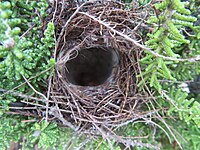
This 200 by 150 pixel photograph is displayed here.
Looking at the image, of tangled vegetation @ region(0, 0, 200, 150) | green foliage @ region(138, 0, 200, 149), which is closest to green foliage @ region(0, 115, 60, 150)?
tangled vegetation @ region(0, 0, 200, 150)

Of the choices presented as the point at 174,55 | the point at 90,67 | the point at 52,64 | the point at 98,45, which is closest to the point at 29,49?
the point at 52,64

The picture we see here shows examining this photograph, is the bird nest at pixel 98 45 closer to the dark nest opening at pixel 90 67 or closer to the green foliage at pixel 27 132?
the green foliage at pixel 27 132

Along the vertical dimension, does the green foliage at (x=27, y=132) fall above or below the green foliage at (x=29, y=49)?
below

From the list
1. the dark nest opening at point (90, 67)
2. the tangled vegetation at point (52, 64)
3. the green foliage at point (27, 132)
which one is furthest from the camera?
the dark nest opening at point (90, 67)

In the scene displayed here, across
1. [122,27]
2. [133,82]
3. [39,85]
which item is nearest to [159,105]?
[133,82]

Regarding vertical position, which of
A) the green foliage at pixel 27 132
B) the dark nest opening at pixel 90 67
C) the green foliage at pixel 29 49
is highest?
the green foliage at pixel 29 49

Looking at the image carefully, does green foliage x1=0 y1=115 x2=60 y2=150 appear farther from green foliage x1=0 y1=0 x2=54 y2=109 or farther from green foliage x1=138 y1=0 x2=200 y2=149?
green foliage x1=138 y1=0 x2=200 y2=149

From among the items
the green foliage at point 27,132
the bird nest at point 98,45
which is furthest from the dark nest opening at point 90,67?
the green foliage at point 27,132
